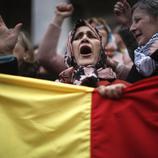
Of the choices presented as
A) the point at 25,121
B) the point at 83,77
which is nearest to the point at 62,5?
the point at 83,77

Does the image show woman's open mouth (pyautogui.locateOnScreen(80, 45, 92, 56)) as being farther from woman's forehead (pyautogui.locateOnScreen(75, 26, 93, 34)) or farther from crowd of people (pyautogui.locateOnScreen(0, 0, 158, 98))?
woman's forehead (pyautogui.locateOnScreen(75, 26, 93, 34))

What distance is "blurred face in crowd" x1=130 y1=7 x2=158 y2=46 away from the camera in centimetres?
437

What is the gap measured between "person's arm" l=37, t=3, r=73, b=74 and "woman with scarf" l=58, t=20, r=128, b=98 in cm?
34

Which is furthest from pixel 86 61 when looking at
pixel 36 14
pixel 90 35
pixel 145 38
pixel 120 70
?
pixel 36 14

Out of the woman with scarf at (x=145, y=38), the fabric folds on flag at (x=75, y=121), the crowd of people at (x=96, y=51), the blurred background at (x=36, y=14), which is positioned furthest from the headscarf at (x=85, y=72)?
the blurred background at (x=36, y=14)

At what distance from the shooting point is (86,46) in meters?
4.49

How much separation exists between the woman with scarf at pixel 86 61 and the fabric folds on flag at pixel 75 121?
0.31 m

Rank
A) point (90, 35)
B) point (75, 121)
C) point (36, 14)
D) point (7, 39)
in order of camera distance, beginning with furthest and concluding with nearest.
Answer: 1. point (36, 14)
2. point (90, 35)
3. point (7, 39)
4. point (75, 121)

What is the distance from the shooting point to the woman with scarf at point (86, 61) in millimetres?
4301

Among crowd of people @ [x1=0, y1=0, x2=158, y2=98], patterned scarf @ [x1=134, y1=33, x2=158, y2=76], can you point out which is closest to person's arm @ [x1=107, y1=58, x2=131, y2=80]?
crowd of people @ [x1=0, y1=0, x2=158, y2=98]

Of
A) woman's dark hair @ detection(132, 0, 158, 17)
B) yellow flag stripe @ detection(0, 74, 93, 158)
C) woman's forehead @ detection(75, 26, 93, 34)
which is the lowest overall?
yellow flag stripe @ detection(0, 74, 93, 158)

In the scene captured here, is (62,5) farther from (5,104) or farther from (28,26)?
(28,26)

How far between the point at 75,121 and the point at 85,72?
19.0 inches

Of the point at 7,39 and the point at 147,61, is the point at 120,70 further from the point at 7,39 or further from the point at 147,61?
the point at 7,39
